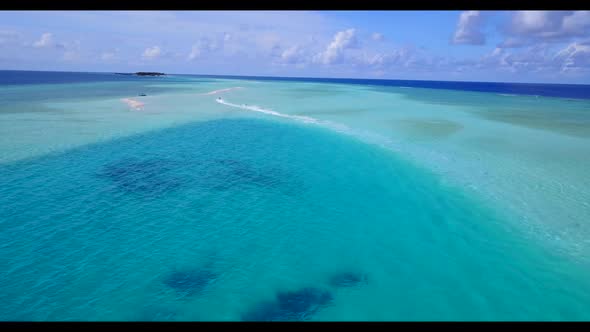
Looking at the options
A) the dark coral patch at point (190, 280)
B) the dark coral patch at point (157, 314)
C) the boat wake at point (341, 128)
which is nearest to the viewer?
the dark coral patch at point (157, 314)

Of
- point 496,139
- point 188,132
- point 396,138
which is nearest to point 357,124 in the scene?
point 396,138

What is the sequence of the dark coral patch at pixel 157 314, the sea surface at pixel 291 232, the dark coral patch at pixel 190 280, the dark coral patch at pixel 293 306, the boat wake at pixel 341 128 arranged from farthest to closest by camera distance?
1. the boat wake at pixel 341 128
2. the dark coral patch at pixel 190 280
3. the sea surface at pixel 291 232
4. the dark coral patch at pixel 293 306
5. the dark coral patch at pixel 157 314

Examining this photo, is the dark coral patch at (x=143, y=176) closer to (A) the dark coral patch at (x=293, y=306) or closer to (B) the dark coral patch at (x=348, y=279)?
(A) the dark coral patch at (x=293, y=306)

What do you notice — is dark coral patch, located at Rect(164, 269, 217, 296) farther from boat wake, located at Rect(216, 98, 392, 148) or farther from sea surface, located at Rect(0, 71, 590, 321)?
boat wake, located at Rect(216, 98, 392, 148)

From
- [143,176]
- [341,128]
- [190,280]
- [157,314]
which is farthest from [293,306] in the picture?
[341,128]

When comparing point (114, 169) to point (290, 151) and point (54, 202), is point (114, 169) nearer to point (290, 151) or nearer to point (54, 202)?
point (54, 202)

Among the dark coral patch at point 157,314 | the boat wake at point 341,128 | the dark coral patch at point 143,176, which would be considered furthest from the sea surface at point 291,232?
the boat wake at point 341,128

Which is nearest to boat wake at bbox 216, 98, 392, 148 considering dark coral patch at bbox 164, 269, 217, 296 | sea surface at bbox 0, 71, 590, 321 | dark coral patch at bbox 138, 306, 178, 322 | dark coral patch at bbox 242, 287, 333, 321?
sea surface at bbox 0, 71, 590, 321
